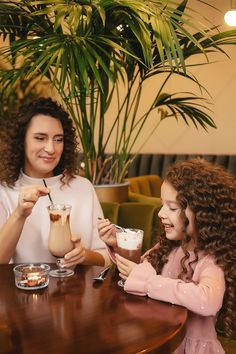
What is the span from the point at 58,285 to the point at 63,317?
0.26 m

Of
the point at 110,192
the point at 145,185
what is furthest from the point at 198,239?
the point at 145,185

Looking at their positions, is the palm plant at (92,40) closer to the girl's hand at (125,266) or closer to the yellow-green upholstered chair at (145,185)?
the girl's hand at (125,266)

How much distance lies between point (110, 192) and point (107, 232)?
1179mm

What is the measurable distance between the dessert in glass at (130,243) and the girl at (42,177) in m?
0.41

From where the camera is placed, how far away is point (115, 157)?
9.87ft

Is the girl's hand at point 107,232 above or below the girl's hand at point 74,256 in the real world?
above

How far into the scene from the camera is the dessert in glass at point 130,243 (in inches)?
56.6

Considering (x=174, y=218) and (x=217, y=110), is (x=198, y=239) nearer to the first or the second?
(x=174, y=218)

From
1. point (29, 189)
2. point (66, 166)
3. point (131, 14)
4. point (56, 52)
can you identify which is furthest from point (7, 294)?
point (131, 14)

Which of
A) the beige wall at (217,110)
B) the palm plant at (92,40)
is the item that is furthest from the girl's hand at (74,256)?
the beige wall at (217,110)

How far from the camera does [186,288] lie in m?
1.29

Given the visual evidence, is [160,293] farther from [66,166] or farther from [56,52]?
[56,52]

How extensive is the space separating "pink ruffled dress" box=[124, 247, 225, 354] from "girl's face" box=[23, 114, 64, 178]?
757mm

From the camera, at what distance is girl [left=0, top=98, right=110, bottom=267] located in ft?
6.39
